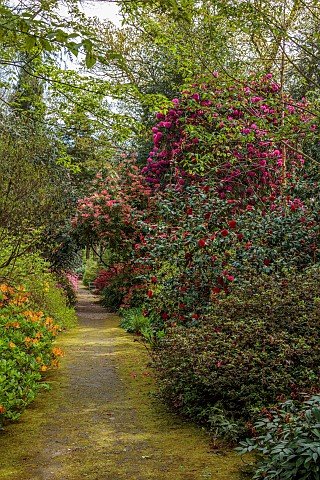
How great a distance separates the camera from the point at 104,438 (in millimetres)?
3863

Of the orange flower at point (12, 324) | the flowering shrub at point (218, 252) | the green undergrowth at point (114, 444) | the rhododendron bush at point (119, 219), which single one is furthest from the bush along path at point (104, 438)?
the rhododendron bush at point (119, 219)

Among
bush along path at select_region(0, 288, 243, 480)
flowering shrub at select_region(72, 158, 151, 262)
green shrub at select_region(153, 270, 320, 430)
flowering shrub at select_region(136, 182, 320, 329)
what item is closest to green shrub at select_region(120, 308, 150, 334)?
flowering shrub at select_region(72, 158, 151, 262)

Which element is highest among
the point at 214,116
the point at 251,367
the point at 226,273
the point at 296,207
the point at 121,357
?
the point at 214,116

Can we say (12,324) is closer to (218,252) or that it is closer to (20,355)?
(20,355)

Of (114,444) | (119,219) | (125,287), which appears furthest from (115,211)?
(114,444)

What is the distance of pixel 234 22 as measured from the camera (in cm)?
591

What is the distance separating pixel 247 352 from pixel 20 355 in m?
2.10

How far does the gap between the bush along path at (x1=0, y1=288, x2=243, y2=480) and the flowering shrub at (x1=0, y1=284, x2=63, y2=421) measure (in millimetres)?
Answer: 261

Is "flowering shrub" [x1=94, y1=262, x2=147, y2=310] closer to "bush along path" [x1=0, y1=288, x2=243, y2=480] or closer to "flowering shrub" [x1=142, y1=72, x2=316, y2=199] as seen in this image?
"flowering shrub" [x1=142, y1=72, x2=316, y2=199]

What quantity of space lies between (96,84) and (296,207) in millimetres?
3702

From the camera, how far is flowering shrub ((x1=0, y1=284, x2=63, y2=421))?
4.06 metres

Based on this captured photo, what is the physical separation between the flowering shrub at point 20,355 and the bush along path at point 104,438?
0.26m

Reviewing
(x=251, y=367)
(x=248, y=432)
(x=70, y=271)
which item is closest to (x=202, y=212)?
(x=251, y=367)

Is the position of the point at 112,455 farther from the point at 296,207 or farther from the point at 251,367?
the point at 296,207
